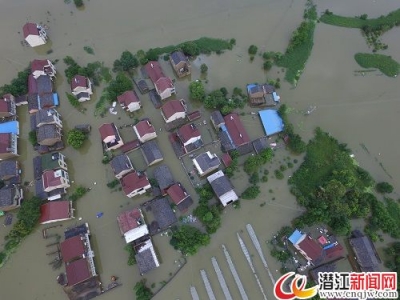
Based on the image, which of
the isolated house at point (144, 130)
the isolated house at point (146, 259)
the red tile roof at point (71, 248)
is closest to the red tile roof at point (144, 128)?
the isolated house at point (144, 130)

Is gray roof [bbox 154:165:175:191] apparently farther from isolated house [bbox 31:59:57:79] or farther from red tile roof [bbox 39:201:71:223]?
isolated house [bbox 31:59:57:79]

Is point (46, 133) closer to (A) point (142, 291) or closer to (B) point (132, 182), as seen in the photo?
(B) point (132, 182)

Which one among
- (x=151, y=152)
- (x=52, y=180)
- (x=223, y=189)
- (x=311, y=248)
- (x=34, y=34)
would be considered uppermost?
(x=34, y=34)

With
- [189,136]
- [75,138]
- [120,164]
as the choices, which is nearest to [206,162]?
[189,136]

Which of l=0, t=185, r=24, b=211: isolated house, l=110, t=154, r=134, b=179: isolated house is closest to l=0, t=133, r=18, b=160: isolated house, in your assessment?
l=0, t=185, r=24, b=211: isolated house

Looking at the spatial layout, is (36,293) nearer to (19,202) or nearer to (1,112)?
(19,202)

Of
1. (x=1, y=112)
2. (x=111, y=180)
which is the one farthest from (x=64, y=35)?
(x=111, y=180)

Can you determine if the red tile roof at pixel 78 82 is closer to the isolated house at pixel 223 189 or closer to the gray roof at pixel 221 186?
the isolated house at pixel 223 189
